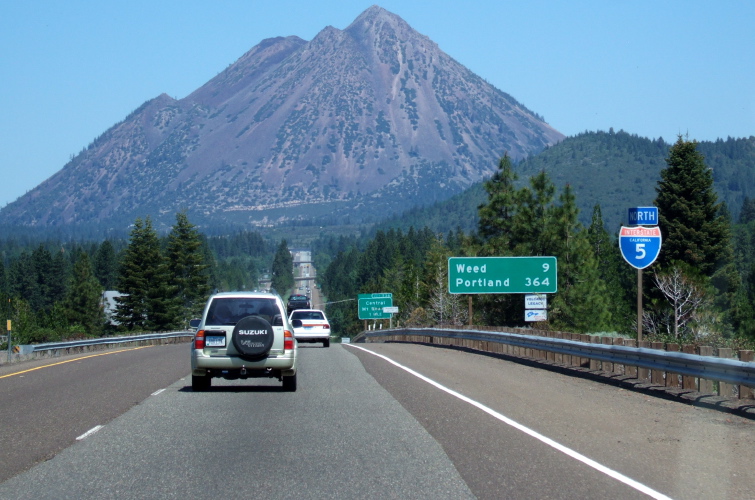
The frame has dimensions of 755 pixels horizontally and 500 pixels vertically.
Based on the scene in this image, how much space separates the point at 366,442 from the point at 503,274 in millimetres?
31468

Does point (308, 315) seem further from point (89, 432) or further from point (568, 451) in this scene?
point (568, 451)

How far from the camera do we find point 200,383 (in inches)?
709

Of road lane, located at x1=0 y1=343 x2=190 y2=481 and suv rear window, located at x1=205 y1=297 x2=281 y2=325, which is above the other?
suv rear window, located at x1=205 y1=297 x2=281 y2=325

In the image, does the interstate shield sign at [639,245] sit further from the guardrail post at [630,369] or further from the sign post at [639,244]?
the guardrail post at [630,369]

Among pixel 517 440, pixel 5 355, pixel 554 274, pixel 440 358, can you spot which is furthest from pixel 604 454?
pixel 554 274

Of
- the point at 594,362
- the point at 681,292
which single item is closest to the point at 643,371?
the point at 594,362

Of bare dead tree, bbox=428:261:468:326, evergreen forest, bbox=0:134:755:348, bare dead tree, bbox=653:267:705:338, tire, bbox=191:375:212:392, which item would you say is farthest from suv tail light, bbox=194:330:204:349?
bare dead tree, bbox=428:261:468:326

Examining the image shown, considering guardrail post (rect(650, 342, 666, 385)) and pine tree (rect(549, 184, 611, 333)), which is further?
pine tree (rect(549, 184, 611, 333))

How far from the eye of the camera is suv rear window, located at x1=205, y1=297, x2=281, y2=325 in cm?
1755

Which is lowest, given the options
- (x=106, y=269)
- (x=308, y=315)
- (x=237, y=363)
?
(x=237, y=363)

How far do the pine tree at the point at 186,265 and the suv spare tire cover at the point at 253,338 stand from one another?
88.1 m

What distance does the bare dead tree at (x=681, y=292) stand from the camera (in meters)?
62.2

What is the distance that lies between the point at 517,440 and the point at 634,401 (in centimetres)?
523

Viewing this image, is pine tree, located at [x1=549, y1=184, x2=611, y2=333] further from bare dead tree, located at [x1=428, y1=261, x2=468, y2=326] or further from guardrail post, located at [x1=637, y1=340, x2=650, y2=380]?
guardrail post, located at [x1=637, y1=340, x2=650, y2=380]
